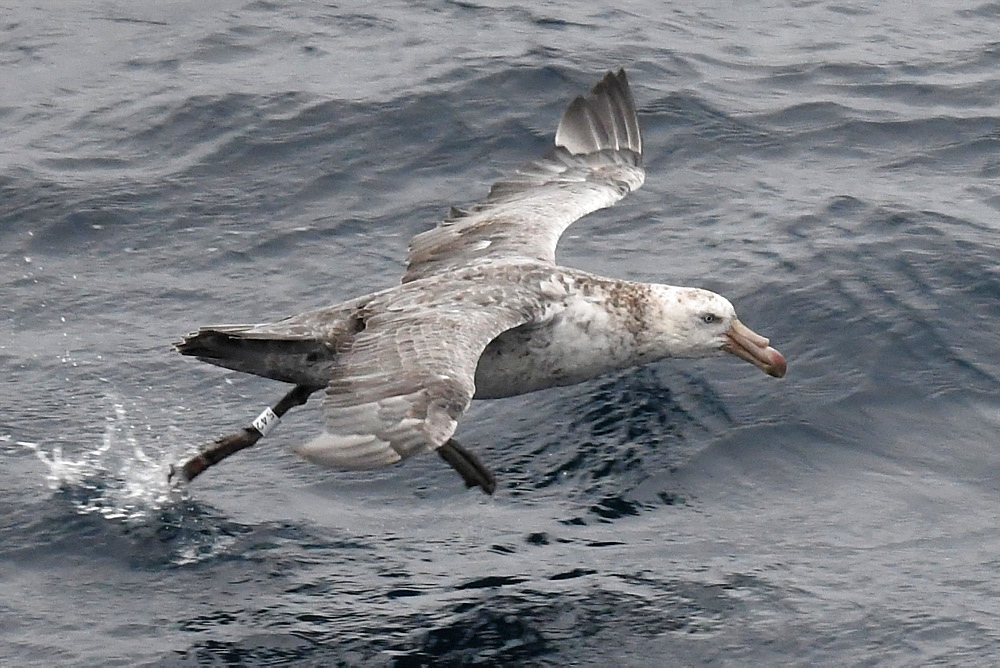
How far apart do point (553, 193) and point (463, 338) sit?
335 cm

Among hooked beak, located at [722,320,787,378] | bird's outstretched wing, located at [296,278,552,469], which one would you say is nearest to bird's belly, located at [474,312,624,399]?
bird's outstretched wing, located at [296,278,552,469]

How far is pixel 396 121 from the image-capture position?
15438 millimetres

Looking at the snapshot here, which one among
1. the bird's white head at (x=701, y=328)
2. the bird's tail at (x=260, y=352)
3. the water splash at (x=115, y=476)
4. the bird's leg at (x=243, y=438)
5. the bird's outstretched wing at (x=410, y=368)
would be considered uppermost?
the bird's outstretched wing at (x=410, y=368)

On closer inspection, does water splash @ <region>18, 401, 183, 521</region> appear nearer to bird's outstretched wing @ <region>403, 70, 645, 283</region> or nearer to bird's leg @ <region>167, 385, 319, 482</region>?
bird's leg @ <region>167, 385, 319, 482</region>

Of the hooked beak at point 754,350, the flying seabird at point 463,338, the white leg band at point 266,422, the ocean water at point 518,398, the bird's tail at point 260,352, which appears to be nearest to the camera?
the flying seabird at point 463,338

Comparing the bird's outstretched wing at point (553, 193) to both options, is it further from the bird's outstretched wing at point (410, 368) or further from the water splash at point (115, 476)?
the water splash at point (115, 476)

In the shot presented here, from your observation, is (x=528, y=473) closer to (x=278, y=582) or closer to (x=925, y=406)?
(x=278, y=582)

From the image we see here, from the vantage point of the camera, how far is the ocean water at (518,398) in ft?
30.3

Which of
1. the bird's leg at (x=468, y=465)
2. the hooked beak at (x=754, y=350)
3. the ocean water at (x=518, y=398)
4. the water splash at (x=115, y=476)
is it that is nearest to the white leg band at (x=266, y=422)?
the ocean water at (x=518, y=398)

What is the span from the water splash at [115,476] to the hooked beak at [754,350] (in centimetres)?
350

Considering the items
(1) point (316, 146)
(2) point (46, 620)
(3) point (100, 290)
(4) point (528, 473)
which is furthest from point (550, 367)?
(1) point (316, 146)

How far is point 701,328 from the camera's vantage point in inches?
417

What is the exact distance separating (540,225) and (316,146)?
13.4 ft

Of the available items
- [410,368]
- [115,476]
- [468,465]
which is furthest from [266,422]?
[410,368]
